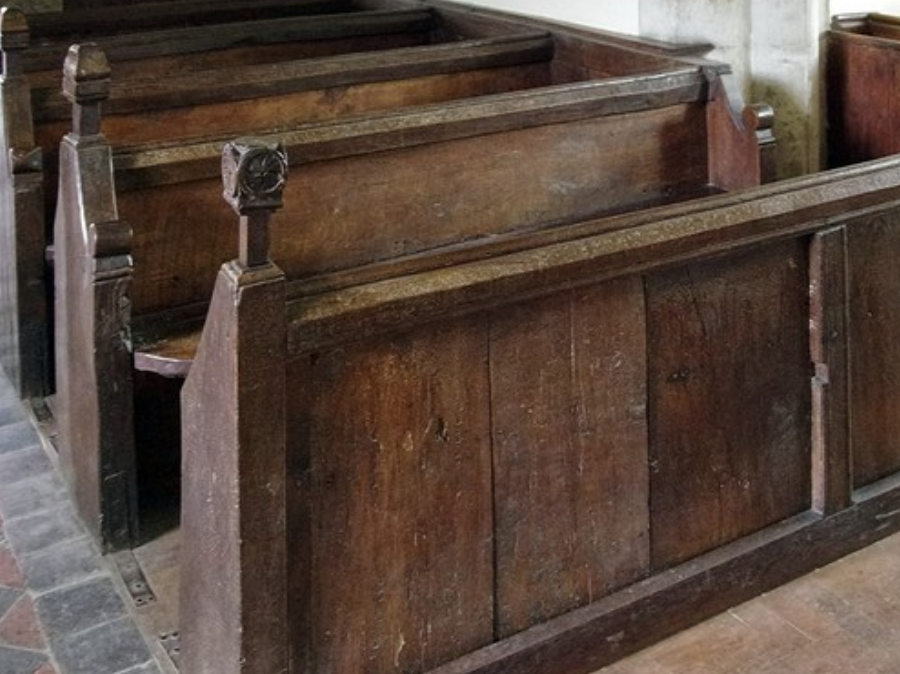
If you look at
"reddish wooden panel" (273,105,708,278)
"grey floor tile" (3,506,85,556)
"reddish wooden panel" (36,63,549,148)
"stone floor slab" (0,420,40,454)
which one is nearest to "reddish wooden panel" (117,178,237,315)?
"reddish wooden panel" (273,105,708,278)

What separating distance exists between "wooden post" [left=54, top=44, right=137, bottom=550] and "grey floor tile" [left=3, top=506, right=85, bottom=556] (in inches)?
1.5

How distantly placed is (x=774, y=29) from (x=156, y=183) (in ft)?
5.32

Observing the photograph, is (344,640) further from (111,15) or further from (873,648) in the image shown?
(111,15)

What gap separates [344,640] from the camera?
1.67 metres

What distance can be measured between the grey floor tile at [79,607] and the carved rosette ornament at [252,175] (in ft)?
3.43

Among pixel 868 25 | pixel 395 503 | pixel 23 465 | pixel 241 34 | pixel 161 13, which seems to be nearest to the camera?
pixel 395 503

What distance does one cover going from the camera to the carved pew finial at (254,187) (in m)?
1.43

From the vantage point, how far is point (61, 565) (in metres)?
2.37

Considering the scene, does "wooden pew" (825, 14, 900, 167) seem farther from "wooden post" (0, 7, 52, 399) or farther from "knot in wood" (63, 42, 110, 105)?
"wooden post" (0, 7, 52, 399)

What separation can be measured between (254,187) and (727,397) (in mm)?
901

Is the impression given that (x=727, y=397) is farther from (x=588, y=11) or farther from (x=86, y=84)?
(x=588, y=11)

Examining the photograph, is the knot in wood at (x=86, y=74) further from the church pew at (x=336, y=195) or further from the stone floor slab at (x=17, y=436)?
the stone floor slab at (x=17, y=436)

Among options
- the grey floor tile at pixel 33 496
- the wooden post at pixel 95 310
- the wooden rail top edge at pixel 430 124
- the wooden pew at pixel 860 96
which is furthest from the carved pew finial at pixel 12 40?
the wooden pew at pixel 860 96

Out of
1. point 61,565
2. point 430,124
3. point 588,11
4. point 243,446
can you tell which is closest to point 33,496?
point 61,565
